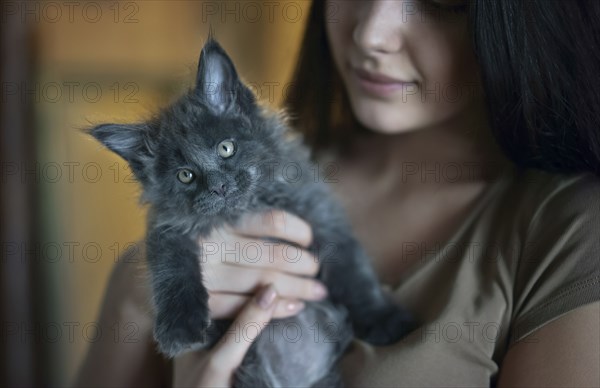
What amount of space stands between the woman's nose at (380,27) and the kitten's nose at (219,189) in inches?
14.9

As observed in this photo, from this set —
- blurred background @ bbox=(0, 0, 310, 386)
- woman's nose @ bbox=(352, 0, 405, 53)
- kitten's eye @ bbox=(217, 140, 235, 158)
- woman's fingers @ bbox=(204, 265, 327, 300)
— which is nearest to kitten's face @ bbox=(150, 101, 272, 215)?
kitten's eye @ bbox=(217, 140, 235, 158)

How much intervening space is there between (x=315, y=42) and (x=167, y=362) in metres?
0.79

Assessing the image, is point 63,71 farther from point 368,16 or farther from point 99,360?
point 368,16

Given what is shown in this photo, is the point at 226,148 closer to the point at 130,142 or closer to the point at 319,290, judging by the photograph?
the point at 130,142

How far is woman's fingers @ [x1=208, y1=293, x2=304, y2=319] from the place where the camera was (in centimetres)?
108

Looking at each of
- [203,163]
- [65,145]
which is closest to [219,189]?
[203,163]

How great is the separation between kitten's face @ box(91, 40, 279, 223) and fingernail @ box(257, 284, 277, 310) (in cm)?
15

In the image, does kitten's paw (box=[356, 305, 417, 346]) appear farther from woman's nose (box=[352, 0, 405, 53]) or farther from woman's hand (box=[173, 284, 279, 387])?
woman's nose (box=[352, 0, 405, 53])

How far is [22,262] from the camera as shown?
2.28 m

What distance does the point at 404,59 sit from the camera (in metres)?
1.14

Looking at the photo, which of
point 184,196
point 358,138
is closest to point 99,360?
point 184,196

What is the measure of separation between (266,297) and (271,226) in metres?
0.14

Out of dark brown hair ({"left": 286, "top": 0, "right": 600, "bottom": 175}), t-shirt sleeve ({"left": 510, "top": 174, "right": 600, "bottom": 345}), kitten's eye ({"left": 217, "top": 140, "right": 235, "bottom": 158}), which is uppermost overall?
dark brown hair ({"left": 286, "top": 0, "right": 600, "bottom": 175})

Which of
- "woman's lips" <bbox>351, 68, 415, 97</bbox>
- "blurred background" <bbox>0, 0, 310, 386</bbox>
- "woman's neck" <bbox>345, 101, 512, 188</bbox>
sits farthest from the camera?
"blurred background" <bbox>0, 0, 310, 386</bbox>
